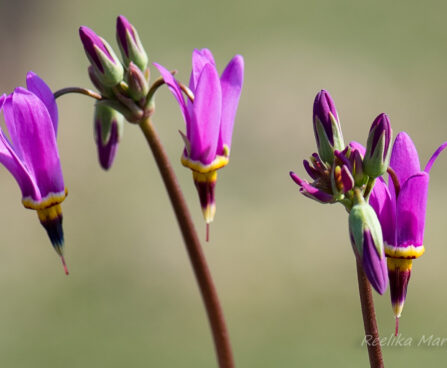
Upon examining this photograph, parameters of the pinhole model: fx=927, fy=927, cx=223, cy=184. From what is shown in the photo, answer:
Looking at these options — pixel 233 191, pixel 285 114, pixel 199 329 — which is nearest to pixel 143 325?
pixel 199 329

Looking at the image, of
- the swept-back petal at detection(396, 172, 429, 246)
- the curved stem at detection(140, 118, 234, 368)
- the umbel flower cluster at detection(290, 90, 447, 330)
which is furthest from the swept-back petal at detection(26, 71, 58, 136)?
the swept-back petal at detection(396, 172, 429, 246)

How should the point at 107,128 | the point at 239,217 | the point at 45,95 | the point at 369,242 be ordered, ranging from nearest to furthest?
the point at 369,242 → the point at 45,95 → the point at 107,128 → the point at 239,217

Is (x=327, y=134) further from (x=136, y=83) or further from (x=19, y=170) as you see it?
(x=19, y=170)

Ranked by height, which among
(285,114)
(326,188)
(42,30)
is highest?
(42,30)

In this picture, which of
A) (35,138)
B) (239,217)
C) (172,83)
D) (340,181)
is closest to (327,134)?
(340,181)

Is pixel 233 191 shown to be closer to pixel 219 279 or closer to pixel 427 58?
pixel 219 279

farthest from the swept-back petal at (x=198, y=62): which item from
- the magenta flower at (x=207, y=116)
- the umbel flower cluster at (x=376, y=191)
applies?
the umbel flower cluster at (x=376, y=191)

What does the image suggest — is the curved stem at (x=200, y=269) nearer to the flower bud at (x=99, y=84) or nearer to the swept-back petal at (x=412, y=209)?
the flower bud at (x=99, y=84)

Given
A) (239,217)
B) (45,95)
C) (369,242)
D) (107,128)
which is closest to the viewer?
(369,242)
